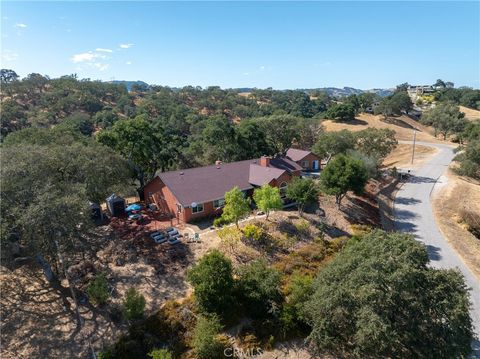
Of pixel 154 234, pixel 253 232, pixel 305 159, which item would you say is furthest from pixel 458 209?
pixel 154 234

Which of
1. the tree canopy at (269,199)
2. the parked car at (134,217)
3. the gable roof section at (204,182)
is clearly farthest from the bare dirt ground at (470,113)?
the parked car at (134,217)

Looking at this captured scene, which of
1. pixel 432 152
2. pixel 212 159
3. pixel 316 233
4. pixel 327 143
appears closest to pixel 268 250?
pixel 316 233

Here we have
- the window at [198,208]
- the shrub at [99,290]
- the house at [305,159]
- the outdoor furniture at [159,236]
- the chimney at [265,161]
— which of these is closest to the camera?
the shrub at [99,290]

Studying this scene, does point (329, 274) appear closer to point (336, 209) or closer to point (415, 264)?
point (415, 264)

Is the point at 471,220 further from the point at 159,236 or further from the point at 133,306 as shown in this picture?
the point at 133,306

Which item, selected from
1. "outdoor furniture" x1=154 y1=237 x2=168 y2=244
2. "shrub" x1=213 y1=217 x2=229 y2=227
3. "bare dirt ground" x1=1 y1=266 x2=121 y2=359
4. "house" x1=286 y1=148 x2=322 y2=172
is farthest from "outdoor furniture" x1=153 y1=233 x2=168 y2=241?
"house" x1=286 y1=148 x2=322 y2=172

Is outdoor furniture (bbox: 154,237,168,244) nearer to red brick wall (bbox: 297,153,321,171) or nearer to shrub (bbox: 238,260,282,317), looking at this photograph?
shrub (bbox: 238,260,282,317)

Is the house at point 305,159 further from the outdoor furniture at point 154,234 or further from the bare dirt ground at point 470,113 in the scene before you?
the bare dirt ground at point 470,113
